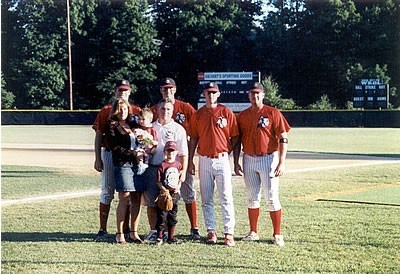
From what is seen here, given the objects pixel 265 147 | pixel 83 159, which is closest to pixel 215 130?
pixel 265 147

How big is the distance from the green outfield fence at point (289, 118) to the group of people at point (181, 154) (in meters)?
29.7

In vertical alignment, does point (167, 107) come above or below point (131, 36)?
below

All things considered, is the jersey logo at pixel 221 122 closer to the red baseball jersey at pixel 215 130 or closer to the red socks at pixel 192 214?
the red baseball jersey at pixel 215 130

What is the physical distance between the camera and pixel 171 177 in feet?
18.9

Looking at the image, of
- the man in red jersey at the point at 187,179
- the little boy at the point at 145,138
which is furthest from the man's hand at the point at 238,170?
the little boy at the point at 145,138

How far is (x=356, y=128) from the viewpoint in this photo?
34.3m

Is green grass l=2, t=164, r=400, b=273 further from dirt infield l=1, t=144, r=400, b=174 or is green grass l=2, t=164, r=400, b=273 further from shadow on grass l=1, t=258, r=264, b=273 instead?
dirt infield l=1, t=144, r=400, b=174

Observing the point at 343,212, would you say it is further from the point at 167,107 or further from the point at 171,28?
the point at 171,28

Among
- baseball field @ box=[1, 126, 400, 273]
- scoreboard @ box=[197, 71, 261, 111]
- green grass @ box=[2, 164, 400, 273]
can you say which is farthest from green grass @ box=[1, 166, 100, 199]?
scoreboard @ box=[197, 71, 261, 111]

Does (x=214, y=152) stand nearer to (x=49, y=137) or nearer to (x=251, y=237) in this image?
(x=251, y=237)

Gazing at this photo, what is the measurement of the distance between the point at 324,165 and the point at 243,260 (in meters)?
9.06

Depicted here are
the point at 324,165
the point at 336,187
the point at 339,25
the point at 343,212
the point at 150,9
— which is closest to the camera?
the point at 343,212

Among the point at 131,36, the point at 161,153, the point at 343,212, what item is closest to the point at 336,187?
the point at 343,212

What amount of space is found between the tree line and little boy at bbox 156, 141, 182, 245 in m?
18.7
